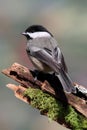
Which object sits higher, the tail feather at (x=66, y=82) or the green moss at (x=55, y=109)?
the tail feather at (x=66, y=82)

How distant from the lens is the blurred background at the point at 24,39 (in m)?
9.53

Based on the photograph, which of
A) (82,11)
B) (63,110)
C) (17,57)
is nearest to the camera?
(63,110)

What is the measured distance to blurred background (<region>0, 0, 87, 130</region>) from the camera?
9.53m

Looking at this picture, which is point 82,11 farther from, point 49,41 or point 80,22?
point 49,41

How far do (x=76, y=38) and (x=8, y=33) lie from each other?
46.2 inches

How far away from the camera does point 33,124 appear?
378 inches

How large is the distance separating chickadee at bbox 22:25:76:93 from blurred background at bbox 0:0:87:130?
279 centimetres

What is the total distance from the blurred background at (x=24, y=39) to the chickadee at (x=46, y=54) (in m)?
2.79

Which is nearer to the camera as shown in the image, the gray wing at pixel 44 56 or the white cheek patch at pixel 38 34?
the gray wing at pixel 44 56

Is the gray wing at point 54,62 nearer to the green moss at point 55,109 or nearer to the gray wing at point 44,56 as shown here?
the gray wing at point 44,56

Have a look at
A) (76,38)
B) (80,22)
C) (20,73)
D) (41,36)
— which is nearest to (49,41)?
(41,36)

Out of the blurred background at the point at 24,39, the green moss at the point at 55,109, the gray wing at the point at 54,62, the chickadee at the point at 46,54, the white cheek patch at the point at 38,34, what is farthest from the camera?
the blurred background at the point at 24,39

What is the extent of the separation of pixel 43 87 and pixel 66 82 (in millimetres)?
204

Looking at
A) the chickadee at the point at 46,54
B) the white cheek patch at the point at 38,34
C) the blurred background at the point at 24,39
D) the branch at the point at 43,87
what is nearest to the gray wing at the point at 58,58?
the chickadee at the point at 46,54
